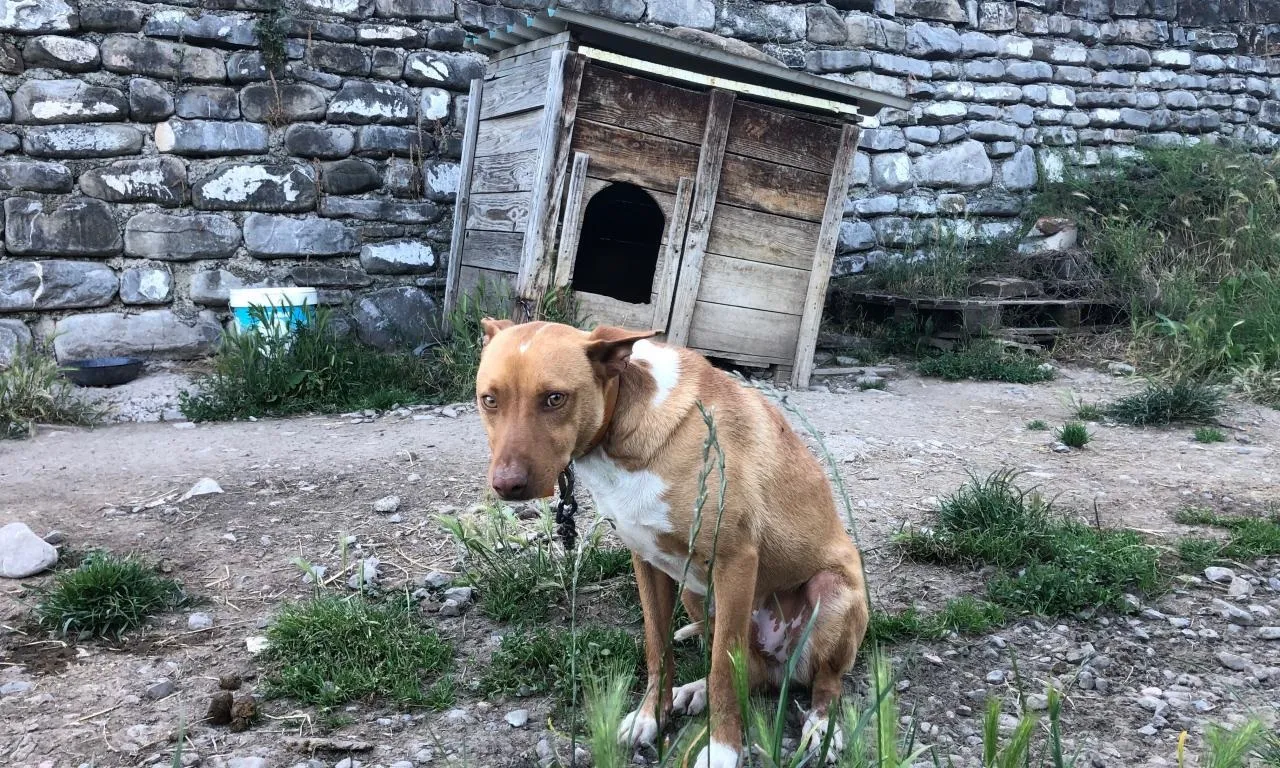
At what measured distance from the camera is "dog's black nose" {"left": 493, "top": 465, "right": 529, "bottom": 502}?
1.91 m

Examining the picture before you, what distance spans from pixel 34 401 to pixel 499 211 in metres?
2.89

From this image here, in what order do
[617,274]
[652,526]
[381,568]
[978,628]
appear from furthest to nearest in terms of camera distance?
1. [617,274]
2. [381,568]
3. [978,628]
4. [652,526]

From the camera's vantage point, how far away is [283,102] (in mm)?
6195

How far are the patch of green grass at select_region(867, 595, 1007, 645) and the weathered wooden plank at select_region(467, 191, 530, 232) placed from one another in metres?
3.60

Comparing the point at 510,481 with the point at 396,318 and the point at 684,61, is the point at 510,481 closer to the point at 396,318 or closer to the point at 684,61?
the point at 684,61

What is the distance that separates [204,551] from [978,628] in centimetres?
279

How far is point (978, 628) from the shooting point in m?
2.84

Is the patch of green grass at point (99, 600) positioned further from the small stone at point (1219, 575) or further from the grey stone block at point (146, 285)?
the small stone at point (1219, 575)

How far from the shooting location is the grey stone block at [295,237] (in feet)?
20.2

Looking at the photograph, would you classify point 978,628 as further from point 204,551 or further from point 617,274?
point 617,274

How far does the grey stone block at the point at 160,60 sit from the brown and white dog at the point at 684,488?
4.76m

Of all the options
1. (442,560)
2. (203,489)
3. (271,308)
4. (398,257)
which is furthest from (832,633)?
(398,257)

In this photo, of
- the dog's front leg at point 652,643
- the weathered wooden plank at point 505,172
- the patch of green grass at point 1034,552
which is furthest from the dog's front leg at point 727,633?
the weathered wooden plank at point 505,172

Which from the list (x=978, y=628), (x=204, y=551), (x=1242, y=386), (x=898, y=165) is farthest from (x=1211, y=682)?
(x=898, y=165)
